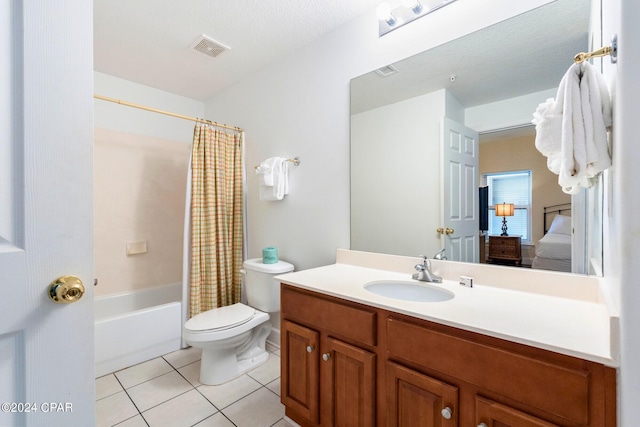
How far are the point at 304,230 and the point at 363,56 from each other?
4.14 ft

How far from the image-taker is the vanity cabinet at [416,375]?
28.9 inches

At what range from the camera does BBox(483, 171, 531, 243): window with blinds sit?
129 cm

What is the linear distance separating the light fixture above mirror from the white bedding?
1280 mm

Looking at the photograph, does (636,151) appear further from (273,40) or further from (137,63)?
Result: (137,63)

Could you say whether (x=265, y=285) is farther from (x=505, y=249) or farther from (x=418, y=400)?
(x=505, y=249)

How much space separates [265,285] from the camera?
2113 millimetres

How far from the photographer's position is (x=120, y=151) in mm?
2684

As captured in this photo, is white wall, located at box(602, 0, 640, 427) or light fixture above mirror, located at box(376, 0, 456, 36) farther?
light fixture above mirror, located at box(376, 0, 456, 36)

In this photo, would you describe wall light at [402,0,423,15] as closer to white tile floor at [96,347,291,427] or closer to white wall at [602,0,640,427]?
white wall at [602,0,640,427]

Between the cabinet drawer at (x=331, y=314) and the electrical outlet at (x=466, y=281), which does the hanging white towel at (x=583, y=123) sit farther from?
the cabinet drawer at (x=331, y=314)

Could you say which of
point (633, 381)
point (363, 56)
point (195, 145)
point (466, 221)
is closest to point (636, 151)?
point (633, 381)

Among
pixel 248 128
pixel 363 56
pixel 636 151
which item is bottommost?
pixel 636 151

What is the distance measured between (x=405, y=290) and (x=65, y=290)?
1.31m

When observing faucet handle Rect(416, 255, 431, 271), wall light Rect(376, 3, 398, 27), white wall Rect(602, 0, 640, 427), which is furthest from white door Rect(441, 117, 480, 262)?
white wall Rect(602, 0, 640, 427)
